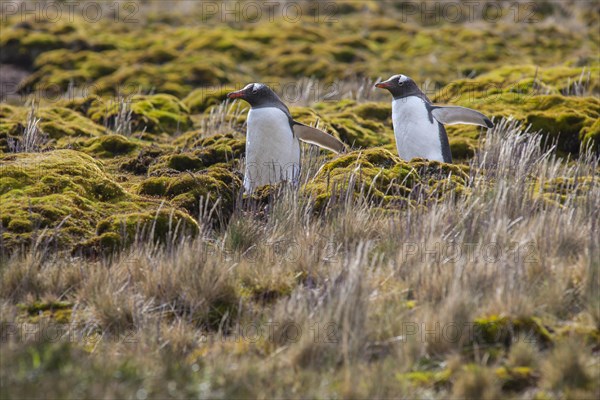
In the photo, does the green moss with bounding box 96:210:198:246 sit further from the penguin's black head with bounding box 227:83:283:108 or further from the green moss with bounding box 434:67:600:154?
the green moss with bounding box 434:67:600:154

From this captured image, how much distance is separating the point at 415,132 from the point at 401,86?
721mm

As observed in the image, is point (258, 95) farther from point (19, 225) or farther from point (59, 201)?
point (19, 225)

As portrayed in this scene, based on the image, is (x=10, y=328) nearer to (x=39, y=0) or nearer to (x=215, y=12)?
(x=215, y=12)

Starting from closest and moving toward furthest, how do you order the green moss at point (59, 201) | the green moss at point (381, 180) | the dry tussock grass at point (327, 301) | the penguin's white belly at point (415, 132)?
the dry tussock grass at point (327, 301) → the green moss at point (59, 201) → the green moss at point (381, 180) → the penguin's white belly at point (415, 132)

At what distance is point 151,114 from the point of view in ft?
47.5

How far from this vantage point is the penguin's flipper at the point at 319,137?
10078 millimetres

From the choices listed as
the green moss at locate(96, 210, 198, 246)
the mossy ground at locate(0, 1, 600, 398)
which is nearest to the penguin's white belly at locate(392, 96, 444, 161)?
the mossy ground at locate(0, 1, 600, 398)

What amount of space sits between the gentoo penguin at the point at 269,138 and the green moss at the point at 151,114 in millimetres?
3961

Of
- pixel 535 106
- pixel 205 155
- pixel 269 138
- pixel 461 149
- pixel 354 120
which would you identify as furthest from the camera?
pixel 354 120

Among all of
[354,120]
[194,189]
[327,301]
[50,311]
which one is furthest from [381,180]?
[354,120]

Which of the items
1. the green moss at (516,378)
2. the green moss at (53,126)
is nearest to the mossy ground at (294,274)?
the green moss at (516,378)

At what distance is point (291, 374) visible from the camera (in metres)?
5.38

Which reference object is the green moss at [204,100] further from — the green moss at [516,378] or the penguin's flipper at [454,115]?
the green moss at [516,378]

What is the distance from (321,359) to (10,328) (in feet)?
7.33
